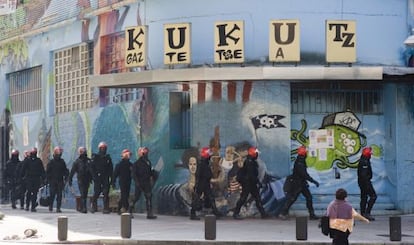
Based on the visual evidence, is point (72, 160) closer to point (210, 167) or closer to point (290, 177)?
point (210, 167)

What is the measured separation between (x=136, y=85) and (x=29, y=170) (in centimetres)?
485

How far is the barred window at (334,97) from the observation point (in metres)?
23.9

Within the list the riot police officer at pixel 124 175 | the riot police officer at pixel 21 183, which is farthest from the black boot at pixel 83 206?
Result: the riot police officer at pixel 21 183

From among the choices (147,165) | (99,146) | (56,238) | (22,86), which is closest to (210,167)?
(147,165)

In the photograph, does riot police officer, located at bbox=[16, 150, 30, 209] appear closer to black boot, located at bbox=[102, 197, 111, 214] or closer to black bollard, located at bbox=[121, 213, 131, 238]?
black boot, located at bbox=[102, 197, 111, 214]

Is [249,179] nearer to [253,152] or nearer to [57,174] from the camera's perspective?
[253,152]

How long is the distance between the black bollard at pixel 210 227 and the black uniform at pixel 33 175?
9.87 m

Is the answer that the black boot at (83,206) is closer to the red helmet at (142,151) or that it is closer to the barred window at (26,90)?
the red helmet at (142,151)

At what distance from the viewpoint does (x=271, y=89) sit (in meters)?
23.4

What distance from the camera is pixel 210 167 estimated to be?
2325cm

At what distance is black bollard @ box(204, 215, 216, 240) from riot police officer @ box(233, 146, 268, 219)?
4.50m

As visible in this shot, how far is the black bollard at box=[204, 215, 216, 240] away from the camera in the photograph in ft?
58.7

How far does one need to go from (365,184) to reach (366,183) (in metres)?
0.05

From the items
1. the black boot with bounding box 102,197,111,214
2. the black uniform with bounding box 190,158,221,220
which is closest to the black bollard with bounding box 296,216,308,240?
the black uniform with bounding box 190,158,221,220
